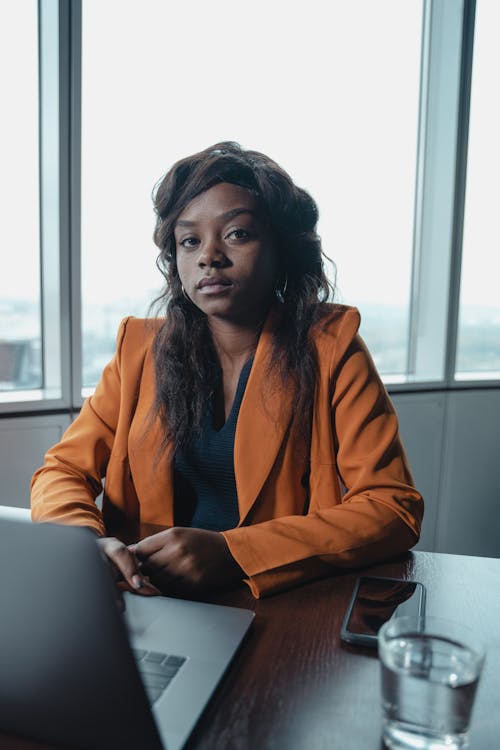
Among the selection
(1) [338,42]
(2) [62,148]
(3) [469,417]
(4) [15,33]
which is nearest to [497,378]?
(3) [469,417]

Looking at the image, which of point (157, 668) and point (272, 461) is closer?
point (157, 668)

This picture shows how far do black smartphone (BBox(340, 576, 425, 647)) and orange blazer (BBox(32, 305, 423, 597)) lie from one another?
84mm

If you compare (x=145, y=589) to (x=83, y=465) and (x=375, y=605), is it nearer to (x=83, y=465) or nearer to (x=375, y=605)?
(x=375, y=605)

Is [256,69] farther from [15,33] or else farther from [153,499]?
[153,499]

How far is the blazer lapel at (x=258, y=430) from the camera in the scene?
3.76 ft

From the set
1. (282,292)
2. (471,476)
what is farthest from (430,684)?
(471,476)

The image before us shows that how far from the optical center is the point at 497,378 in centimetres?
270

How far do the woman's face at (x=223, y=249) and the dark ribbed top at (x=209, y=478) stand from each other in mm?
159

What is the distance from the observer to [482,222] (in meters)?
2.67

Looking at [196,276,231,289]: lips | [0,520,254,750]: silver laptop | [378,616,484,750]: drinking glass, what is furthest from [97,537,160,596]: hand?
[196,276,231,289]: lips

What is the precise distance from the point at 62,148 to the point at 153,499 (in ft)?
3.92

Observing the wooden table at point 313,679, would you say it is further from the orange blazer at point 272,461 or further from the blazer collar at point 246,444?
the blazer collar at point 246,444

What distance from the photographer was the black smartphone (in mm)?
668

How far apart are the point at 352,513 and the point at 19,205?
1536 millimetres
